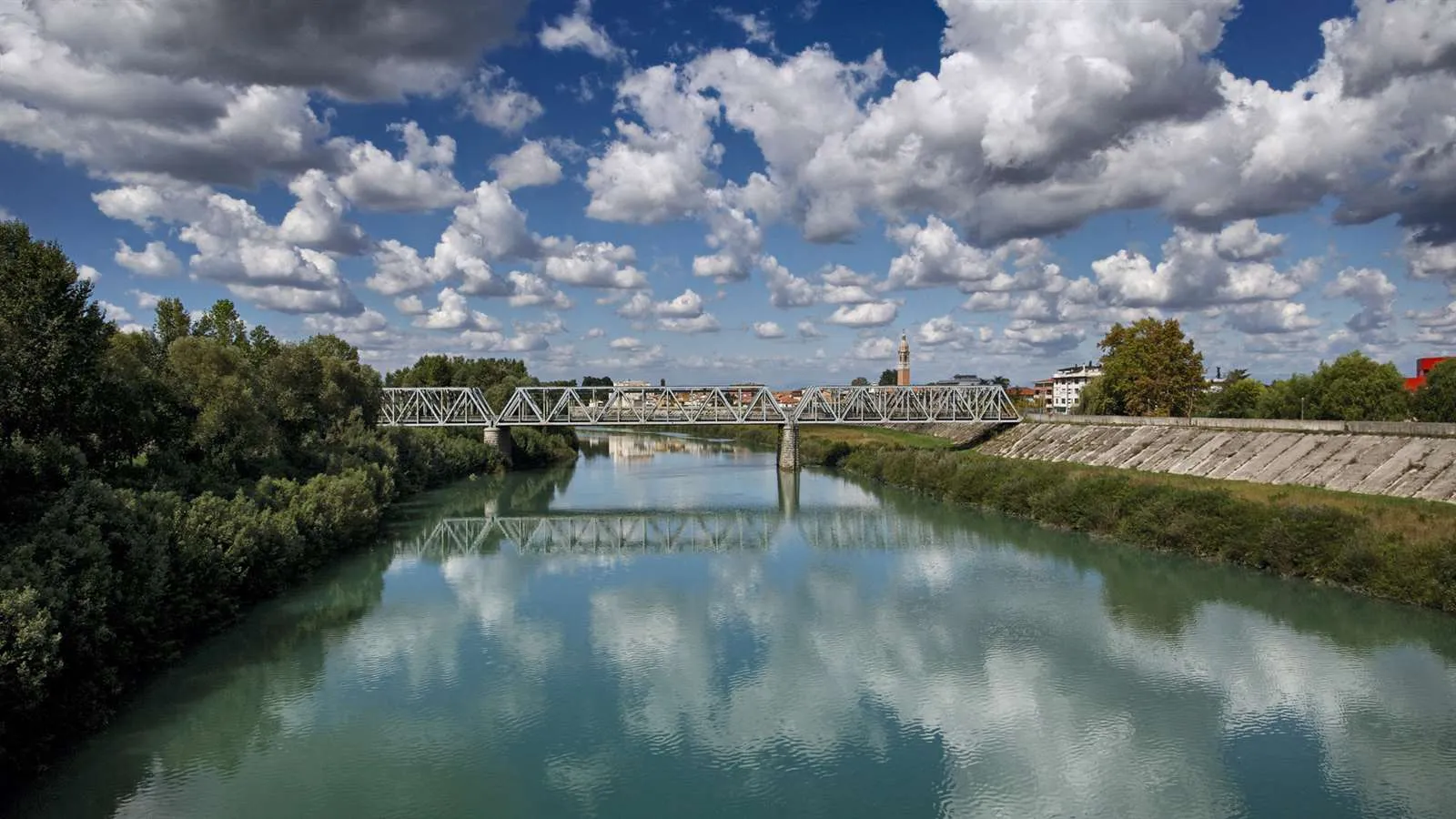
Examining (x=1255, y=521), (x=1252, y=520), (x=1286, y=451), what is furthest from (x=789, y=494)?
(x=1255, y=521)

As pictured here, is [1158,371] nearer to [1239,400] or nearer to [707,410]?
[1239,400]

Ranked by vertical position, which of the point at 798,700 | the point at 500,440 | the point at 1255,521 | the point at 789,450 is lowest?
the point at 798,700

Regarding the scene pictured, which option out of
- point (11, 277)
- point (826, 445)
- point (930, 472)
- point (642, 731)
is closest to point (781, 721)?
point (642, 731)

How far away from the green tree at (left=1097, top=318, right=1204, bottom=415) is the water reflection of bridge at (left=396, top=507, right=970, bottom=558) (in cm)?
3186

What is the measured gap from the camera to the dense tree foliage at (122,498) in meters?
18.3

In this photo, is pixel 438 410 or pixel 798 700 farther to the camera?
pixel 438 410

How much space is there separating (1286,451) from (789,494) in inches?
1241

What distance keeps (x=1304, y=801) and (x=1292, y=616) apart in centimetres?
1417

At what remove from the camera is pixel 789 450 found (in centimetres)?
8338

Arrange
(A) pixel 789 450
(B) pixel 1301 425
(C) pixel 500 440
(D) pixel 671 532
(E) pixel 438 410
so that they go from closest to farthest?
(D) pixel 671 532 < (B) pixel 1301 425 < (A) pixel 789 450 < (C) pixel 500 440 < (E) pixel 438 410

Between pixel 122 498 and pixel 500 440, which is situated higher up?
pixel 500 440

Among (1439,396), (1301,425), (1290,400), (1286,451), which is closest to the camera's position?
(1286,451)

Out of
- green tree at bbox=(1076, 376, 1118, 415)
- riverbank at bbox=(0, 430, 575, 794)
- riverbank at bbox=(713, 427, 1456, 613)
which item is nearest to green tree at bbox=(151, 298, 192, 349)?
riverbank at bbox=(0, 430, 575, 794)

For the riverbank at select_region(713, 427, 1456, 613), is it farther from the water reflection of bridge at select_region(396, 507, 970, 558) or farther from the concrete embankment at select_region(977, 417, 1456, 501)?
the water reflection of bridge at select_region(396, 507, 970, 558)
